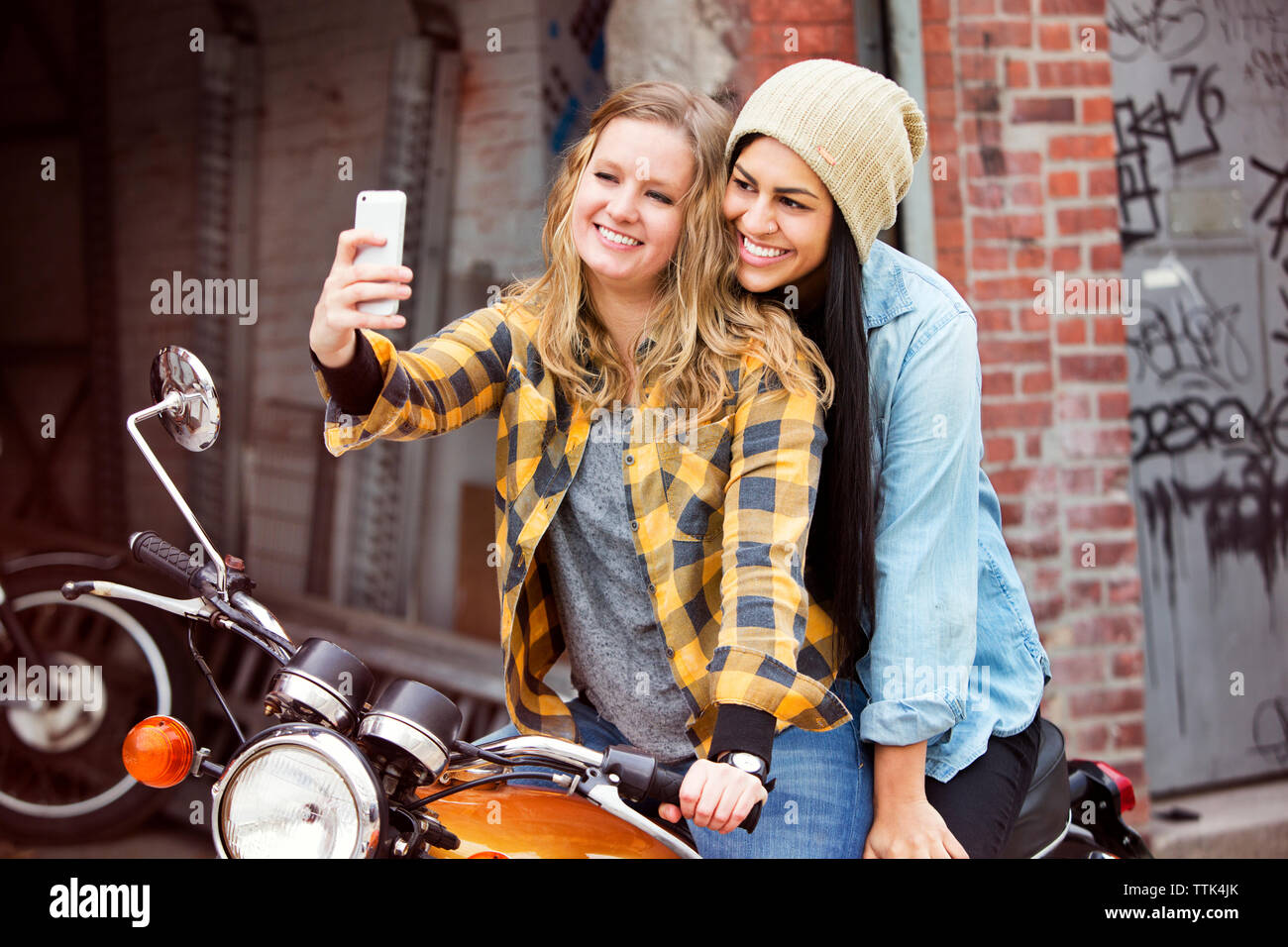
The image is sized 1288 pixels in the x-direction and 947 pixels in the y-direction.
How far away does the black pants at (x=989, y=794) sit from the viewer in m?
1.71

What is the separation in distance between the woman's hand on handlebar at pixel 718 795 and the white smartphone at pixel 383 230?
71 cm

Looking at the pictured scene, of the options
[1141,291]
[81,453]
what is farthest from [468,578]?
[1141,291]

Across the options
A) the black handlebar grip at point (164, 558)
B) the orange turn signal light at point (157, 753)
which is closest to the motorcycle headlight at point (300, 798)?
the orange turn signal light at point (157, 753)

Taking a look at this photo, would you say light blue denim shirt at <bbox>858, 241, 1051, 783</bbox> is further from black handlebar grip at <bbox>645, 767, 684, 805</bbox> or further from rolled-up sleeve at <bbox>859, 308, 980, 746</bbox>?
black handlebar grip at <bbox>645, 767, 684, 805</bbox>

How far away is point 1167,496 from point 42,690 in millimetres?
3785

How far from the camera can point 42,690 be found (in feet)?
10.8

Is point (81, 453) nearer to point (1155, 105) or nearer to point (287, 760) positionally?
point (287, 760)

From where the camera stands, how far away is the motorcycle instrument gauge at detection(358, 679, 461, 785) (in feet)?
4.16

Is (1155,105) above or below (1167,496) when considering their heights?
above

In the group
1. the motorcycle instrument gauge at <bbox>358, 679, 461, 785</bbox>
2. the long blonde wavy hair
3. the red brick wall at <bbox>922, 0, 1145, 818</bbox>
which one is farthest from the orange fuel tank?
the red brick wall at <bbox>922, 0, 1145, 818</bbox>

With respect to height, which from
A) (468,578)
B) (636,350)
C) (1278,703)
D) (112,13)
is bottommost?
(1278,703)

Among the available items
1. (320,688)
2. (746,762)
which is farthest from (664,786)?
(320,688)

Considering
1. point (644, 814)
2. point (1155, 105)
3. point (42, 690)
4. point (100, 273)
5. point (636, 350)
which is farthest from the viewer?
point (100, 273)

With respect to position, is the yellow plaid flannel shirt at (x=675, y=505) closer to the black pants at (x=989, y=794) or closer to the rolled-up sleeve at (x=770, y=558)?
the rolled-up sleeve at (x=770, y=558)
